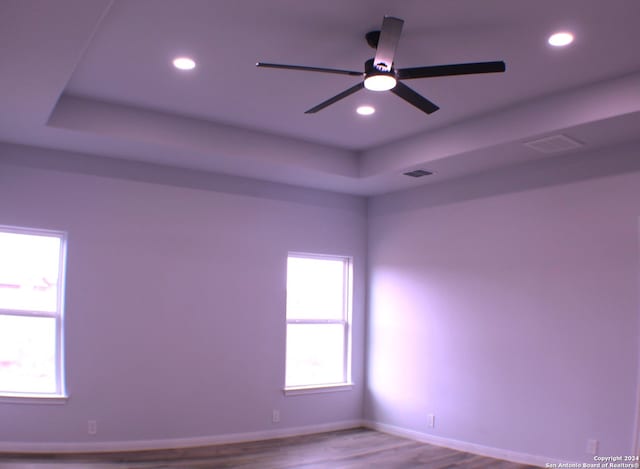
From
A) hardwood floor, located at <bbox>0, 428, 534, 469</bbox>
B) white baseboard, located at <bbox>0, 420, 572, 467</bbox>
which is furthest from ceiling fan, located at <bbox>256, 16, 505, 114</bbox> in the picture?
white baseboard, located at <bbox>0, 420, 572, 467</bbox>

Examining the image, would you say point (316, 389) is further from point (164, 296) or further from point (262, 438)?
point (164, 296)

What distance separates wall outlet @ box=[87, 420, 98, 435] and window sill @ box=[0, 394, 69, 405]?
29 cm

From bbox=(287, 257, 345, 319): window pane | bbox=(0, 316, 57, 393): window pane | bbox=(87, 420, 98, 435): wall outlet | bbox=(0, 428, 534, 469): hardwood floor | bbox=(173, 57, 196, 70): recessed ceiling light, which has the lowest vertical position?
bbox=(0, 428, 534, 469): hardwood floor

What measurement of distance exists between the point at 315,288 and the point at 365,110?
2.52 m

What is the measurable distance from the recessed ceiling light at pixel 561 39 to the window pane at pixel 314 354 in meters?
3.98

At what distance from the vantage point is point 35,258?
16.7 ft

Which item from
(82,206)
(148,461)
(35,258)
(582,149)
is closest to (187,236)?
(82,206)

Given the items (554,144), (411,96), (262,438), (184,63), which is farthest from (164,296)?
(554,144)

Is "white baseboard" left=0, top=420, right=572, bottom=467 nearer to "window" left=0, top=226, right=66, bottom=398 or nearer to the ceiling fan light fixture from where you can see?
"window" left=0, top=226, right=66, bottom=398

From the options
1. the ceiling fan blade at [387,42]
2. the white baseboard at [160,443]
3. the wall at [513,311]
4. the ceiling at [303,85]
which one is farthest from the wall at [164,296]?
the ceiling fan blade at [387,42]

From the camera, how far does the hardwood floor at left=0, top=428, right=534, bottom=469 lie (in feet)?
15.3

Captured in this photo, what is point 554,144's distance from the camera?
4.58 m

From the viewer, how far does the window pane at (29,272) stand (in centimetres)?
497

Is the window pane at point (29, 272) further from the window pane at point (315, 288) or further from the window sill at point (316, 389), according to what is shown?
the window sill at point (316, 389)
